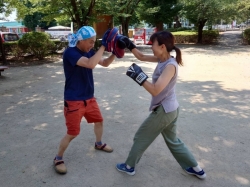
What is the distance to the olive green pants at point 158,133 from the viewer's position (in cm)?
237

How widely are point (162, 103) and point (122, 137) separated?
1427mm

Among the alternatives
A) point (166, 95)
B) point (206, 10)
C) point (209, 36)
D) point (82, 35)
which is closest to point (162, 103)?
point (166, 95)

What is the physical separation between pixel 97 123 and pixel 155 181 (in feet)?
3.24

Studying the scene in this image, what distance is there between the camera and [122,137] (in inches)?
141

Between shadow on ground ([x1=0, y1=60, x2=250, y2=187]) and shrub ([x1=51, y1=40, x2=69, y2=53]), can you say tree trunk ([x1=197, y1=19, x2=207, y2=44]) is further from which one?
shadow on ground ([x1=0, y1=60, x2=250, y2=187])

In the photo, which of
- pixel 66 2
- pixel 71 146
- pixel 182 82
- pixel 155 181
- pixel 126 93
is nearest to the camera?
pixel 155 181

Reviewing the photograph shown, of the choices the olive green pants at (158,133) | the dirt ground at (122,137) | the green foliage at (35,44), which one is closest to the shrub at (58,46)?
the green foliage at (35,44)

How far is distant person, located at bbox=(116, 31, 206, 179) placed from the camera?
210 centimetres

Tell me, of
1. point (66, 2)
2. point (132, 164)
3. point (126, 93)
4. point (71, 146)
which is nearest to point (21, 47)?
point (66, 2)

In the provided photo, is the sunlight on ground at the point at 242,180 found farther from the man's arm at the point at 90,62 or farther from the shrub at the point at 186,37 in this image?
the shrub at the point at 186,37

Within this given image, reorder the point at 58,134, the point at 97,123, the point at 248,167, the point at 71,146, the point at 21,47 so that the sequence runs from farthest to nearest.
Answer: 1. the point at 21,47
2. the point at 58,134
3. the point at 71,146
4. the point at 97,123
5. the point at 248,167

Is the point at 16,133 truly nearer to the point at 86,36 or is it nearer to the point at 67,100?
the point at 67,100

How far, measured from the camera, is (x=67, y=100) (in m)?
2.63

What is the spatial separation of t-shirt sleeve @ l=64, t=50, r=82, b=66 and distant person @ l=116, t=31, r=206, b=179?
0.52 metres
